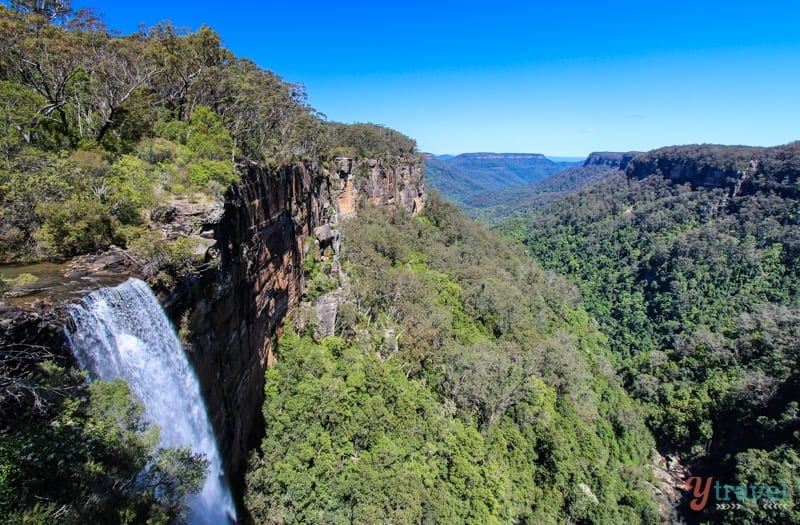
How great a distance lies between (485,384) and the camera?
2888cm

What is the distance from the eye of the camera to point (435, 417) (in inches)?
959

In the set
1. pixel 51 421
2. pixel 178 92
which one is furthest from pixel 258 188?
pixel 51 421

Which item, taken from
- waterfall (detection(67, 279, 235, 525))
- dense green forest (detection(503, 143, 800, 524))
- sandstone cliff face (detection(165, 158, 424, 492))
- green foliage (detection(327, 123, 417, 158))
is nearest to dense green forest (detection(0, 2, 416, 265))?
sandstone cliff face (detection(165, 158, 424, 492))

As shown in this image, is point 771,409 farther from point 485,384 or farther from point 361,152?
point 361,152

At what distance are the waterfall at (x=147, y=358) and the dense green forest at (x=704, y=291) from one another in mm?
41453

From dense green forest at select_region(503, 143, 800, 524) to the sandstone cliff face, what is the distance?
130ft

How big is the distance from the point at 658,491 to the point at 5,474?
159 feet

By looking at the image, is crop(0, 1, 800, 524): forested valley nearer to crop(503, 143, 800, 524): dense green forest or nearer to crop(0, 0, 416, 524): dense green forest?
crop(0, 0, 416, 524): dense green forest

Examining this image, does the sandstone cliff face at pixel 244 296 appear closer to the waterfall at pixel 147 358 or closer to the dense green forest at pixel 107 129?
the waterfall at pixel 147 358

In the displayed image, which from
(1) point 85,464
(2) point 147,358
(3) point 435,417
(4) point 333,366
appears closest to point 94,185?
(2) point 147,358

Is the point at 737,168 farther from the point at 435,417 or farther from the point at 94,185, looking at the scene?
the point at 94,185

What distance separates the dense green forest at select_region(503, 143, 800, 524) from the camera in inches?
1651

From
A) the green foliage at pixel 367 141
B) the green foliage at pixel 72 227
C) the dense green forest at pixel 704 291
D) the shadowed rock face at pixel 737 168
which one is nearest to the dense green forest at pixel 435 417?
the dense green forest at pixel 704 291

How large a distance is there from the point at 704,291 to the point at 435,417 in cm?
8171
